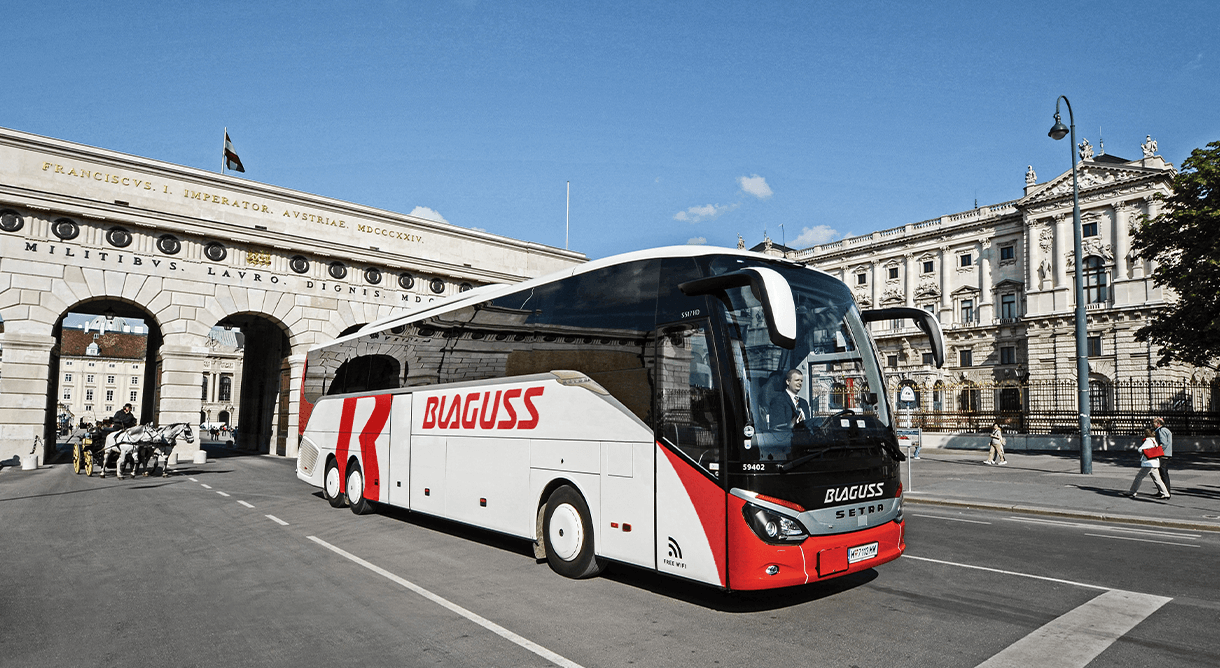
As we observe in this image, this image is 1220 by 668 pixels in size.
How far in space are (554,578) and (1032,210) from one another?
2513 inches

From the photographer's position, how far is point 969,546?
9695 millimetres

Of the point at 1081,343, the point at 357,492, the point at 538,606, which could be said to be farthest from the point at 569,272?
the point at 1081,343

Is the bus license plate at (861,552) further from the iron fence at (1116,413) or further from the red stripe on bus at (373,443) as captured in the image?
the iron fence at (1116,413)

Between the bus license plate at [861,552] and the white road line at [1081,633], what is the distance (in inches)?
53.7

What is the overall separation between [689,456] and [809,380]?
1.29m

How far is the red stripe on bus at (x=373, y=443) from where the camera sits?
1217cm

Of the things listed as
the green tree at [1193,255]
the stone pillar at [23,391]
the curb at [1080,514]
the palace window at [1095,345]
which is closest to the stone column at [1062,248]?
the palace window at [1095,345]

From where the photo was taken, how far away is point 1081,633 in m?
5.63

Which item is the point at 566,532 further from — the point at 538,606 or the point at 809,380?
the point at 809,380

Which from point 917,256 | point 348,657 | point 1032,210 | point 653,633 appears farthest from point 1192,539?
point 917,256

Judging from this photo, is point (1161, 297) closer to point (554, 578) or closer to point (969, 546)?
point (969, 546)

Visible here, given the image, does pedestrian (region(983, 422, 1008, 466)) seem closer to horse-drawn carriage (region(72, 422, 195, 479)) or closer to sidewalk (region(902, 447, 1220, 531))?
sidewalk (region(902, 447, 1220, 531))

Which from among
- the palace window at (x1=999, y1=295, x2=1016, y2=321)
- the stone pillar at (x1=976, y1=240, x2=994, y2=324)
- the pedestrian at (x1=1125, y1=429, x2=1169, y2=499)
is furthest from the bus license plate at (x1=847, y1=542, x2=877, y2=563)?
the stone pillar at (x1=976, y1=240, x2=994, y2=324)

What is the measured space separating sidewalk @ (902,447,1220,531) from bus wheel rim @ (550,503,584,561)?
1095cm
